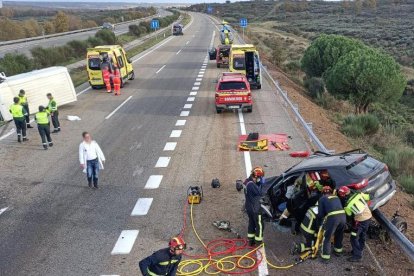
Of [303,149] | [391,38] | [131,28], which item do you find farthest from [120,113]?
[391,38]

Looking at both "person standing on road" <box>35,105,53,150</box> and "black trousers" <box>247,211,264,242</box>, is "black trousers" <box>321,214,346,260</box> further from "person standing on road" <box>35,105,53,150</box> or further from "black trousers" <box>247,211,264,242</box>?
"person standing on road" <box>35,105,53,150</box>

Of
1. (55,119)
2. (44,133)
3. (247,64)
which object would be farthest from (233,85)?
(44,133)

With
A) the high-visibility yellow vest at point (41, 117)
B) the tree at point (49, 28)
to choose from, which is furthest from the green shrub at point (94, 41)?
the tree at point (49, 28)

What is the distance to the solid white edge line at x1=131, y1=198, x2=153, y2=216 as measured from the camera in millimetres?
10344

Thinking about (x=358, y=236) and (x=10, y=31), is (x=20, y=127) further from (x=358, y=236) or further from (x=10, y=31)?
(x=10, y=31)

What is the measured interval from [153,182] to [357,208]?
585 centimetres

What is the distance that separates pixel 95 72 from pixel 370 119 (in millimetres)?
14465

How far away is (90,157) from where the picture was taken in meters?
11.7

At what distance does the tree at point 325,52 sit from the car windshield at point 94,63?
51.7 ft

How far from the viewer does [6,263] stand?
8438mm

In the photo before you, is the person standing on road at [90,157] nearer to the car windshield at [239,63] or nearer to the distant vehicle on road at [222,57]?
the car windshield at [239,63]

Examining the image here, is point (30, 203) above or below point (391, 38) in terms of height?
above

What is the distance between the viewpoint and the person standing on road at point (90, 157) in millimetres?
11688

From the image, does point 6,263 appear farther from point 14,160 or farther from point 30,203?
point 14,160
